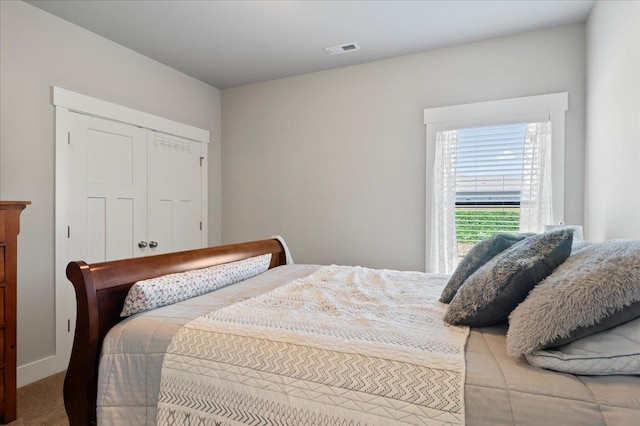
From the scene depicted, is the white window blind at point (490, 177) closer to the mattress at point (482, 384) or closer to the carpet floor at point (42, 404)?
the mattress at point (482, 384)

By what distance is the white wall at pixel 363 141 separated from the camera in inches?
115

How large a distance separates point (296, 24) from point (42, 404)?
3196 mm

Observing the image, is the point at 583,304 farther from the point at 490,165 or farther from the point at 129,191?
the point at 129,191

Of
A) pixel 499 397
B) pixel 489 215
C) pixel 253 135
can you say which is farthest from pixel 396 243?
pixel 499 397

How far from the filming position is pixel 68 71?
2785 mm

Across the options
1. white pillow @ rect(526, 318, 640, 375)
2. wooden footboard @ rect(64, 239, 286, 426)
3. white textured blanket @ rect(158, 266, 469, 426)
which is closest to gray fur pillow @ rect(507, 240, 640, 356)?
white pillow @ rect(526, 318, 640, 375)

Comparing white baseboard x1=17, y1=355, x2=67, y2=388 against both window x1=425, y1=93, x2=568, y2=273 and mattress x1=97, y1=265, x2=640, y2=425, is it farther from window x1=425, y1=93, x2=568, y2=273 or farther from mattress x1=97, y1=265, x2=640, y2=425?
window x1=425, y1=93, x2=568, y2=273

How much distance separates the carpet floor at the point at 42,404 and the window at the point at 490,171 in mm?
2922

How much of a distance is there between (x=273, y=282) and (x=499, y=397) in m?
1.36

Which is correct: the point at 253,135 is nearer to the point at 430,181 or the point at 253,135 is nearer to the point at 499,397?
the point at 430,181

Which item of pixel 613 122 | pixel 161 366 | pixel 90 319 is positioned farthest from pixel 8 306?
A: pixel 613 122

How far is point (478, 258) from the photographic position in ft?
5.23

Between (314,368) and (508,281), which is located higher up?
(508,281)

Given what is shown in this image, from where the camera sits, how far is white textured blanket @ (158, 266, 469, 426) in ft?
3.01
